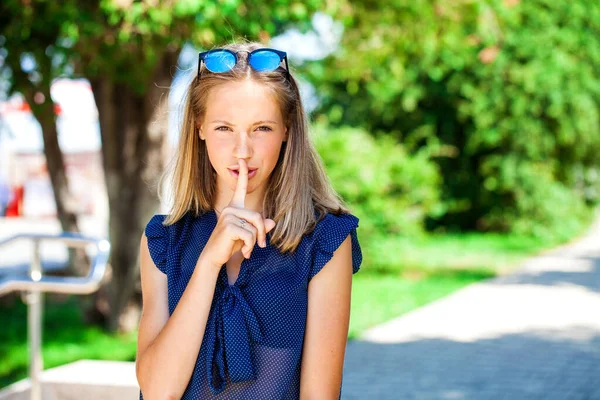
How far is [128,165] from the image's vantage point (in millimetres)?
7953

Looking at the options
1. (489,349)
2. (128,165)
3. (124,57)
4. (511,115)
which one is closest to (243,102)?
(124,57)

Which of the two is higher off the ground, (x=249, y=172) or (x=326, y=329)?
(x=249, y=172)

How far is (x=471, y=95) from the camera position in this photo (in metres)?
18.3

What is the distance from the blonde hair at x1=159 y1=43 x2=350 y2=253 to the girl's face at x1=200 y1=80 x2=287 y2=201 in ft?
0.10

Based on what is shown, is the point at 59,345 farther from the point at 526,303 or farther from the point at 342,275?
the point at 342,275

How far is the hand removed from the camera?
186 centimetres

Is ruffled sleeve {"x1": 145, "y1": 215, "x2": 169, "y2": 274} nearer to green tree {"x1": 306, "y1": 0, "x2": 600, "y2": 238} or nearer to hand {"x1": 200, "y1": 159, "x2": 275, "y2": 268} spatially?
hand {"x1": 200, "y1": 159, "x2": 275, "y2": 268}

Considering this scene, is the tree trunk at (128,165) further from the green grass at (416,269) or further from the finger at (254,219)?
the finger at (254,219)

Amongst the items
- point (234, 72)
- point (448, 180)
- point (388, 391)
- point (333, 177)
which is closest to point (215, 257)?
point (234, 72)

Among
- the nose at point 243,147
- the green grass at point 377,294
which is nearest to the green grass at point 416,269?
the green grass at point 377,294

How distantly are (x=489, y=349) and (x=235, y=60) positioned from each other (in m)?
5.49

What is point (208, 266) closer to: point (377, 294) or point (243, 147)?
point (243, 147)

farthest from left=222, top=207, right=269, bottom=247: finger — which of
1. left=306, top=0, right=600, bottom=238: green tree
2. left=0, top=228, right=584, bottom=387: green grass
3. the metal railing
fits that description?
left=306, top=0, right=600, bottom=238: green tree

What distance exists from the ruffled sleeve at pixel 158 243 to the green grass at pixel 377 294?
15.8ft
